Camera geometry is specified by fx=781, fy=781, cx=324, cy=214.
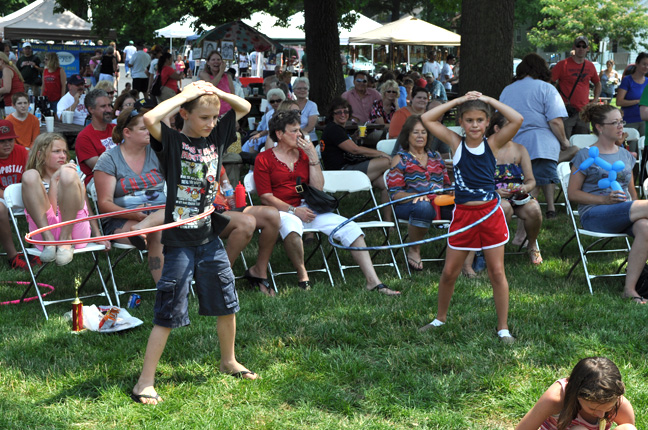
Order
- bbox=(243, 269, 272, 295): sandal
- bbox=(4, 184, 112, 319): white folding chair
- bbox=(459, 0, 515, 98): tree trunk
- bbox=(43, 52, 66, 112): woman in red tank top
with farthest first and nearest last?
1. bbox=(43, 52, 66, 112): woman in red tank top
2. bbox=(459, 0, 515, 98): tree trunk
3. bbox=(243, 269, 272, 295): sandal
4. bbox=(4, 184, 112, 319): white folding chair

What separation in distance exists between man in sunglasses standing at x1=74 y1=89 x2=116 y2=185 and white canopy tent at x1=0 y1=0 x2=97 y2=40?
61.2 feet

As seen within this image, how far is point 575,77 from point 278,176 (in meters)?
6.18

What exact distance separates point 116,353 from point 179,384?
65cm

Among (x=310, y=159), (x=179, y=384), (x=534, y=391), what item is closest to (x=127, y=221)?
(x=310, y=159)

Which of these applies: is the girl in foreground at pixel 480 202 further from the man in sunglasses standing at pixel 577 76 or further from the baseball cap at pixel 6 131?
the man in sunglasses standing at pixel 577 76

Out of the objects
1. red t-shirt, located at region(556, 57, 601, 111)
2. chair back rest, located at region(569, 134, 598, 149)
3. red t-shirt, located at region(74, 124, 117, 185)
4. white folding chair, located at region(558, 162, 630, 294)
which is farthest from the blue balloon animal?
red t-shirt, located at region(556, 57, 601, 111)

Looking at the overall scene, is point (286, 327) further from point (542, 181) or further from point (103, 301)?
point (542, 181)

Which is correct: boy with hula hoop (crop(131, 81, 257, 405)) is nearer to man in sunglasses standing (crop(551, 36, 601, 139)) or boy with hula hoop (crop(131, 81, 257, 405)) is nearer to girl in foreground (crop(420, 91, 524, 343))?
girl in foreground (crop(420, 91, 524, 343))

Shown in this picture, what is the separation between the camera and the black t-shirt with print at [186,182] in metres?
4.31

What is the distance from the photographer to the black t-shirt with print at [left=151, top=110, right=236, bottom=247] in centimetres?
431

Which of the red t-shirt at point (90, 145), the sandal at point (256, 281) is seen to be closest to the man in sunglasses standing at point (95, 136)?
the red t-shirt at point (90, 145)

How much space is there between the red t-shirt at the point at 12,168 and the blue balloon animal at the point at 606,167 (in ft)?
16.7

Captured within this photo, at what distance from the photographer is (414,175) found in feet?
23.8

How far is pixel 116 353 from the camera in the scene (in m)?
4.95
